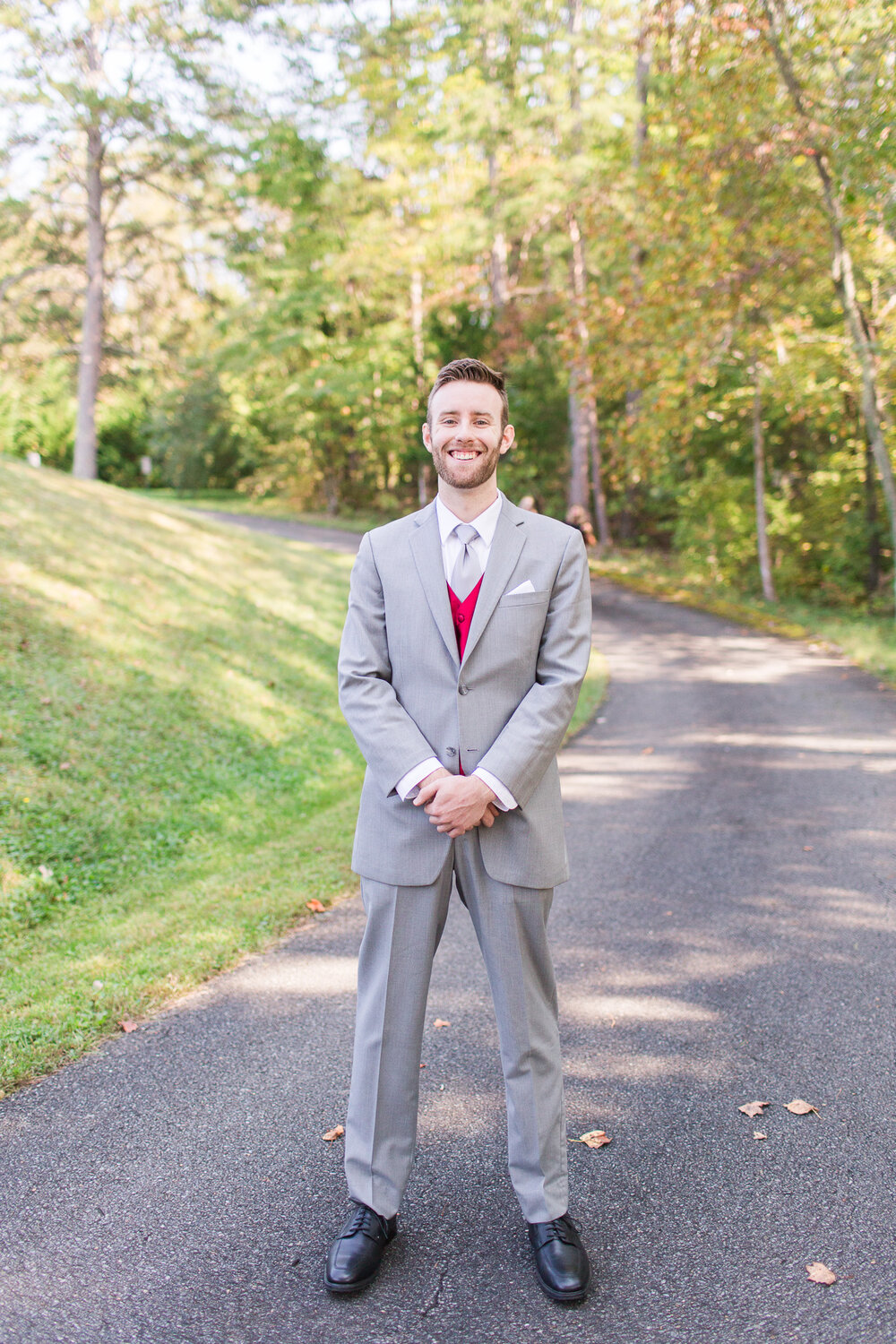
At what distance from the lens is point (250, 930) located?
187 inches

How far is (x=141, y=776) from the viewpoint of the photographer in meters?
6.73

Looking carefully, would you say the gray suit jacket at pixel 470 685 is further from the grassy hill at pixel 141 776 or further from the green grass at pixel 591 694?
the green grass at pixel 591 694

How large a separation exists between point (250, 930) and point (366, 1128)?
2.23 meters

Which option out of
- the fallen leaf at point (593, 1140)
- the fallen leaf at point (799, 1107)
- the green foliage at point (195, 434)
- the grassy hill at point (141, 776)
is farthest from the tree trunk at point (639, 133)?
the green foliage at point (195, 434)

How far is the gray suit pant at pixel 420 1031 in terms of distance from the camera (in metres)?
2.63

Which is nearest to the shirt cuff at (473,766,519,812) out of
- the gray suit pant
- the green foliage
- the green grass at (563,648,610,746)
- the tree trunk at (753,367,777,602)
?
the gray suit pant

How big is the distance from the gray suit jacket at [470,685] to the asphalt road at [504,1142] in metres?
1.04

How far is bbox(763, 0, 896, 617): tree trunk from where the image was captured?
12953 mm

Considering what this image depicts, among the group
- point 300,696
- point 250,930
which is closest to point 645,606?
point 300,696

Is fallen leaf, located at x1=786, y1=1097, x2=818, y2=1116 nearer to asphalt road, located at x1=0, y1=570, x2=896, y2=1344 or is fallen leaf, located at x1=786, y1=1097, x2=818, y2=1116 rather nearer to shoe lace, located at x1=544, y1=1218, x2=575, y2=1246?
asphalt road, located at x1=0, y1=570, x2=896, y2=1344

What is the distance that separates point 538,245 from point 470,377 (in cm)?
3051

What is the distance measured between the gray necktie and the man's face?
125mm

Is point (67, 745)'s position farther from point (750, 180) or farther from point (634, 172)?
point (634, 172)

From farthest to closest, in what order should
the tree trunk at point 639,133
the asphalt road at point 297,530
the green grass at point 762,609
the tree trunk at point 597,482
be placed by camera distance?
the tree trunk at point 597,482 → the asphalt road at point 297,530 → the tree trunk at point 639,133 → the green grass at point 762,609
